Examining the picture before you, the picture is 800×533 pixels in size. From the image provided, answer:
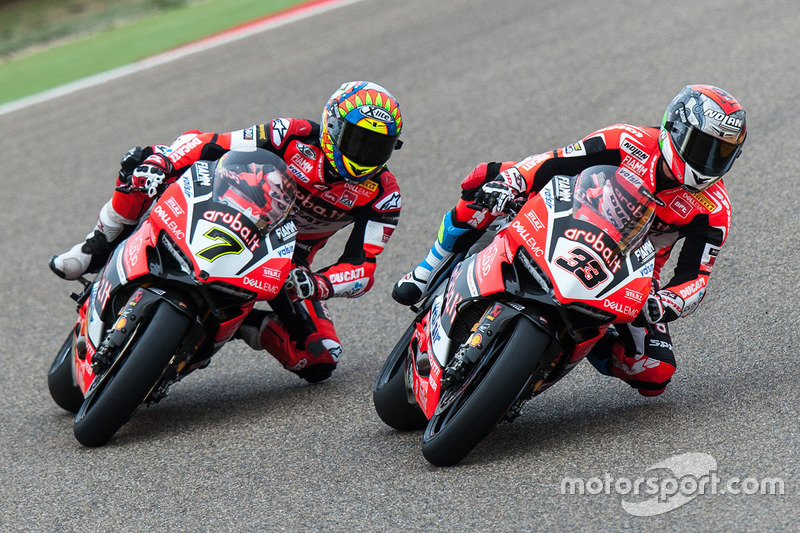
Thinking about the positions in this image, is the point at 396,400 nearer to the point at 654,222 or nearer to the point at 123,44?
the point at 654,222

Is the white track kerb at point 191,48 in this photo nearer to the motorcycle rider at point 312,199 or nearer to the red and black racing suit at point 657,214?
the motorcycle rider at point 312,199

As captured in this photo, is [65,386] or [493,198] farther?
[65,386]

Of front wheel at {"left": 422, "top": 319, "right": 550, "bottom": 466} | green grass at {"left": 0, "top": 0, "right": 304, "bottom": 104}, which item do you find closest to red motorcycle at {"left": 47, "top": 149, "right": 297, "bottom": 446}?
front wheel at {"left": 422, "top": 319, "right": 550, "bottom": 466}

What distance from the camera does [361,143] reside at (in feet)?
17.1

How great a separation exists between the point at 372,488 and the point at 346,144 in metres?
1.88

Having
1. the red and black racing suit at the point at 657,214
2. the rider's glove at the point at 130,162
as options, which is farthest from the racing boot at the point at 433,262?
the rider's glove at the point at 130,162

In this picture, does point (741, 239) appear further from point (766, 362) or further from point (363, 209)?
point (363, 209)

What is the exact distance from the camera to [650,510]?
145 inches

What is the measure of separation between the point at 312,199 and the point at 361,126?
65 cm

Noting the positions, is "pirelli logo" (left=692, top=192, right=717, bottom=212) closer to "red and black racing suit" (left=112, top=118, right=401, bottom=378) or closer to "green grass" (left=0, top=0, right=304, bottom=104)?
"red and black racing suit" (left=112, top=118, right=401, bottom=378)

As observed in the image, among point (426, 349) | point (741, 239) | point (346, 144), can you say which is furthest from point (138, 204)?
point (741, 239)

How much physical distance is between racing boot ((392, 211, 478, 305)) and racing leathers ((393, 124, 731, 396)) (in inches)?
2.2

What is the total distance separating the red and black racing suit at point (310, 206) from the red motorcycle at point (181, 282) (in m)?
0.44

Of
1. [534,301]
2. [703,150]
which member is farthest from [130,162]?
[703,150]
